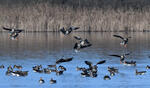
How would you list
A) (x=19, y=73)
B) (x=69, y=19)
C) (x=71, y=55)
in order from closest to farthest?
(x=19, y=73) → (x=71, y=55) → (x=69, y=19)

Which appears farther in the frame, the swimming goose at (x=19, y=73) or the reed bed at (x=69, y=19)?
the reed bed at (x=69, y=19)

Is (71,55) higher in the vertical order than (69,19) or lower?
lower

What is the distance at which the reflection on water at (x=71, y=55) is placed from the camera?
50.8ft

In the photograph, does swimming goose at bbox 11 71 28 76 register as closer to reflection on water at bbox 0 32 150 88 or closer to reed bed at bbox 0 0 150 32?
reflection on water at bbox 0 32 150 88

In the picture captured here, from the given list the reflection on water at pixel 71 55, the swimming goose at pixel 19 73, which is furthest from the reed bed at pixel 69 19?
→ the swimming goose at pixel 19 73

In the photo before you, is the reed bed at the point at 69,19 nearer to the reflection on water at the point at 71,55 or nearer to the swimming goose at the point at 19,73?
the reflection on water at the point at 71,55

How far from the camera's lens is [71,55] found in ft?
76.2

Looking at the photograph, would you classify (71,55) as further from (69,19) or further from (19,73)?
(69,19)

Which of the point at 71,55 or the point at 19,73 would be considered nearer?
the point at 19,73

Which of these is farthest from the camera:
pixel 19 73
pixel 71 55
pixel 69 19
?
pixel 69 19

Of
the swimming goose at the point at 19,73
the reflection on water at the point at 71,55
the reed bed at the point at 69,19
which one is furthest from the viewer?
the reed bed at the point at 69,19

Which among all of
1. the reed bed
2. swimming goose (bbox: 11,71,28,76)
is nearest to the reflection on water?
swimming goose (bbox: 11,71,28,76)

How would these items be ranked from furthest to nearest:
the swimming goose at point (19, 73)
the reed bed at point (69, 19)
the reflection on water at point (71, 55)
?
the reed bed at point (69, 19) → the swimming goose at point (19, 73) → the reflection on water at point (71, 55)

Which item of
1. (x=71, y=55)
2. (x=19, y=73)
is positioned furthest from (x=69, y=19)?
(x=19, y=73)
